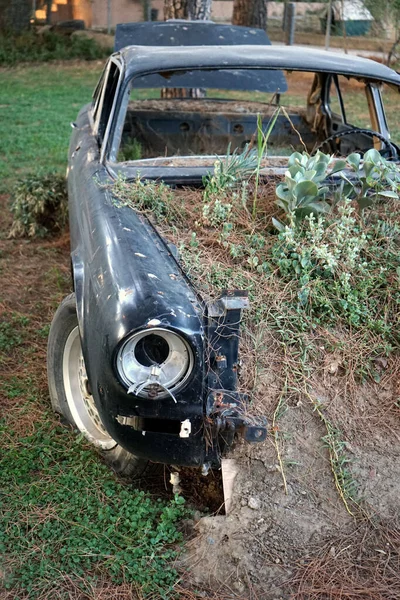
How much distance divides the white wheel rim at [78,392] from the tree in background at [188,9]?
6.53 m

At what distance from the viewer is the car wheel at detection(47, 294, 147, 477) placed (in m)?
3.34

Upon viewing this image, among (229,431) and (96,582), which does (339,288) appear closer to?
(229,431)

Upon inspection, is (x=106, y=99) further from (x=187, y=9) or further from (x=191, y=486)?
(x=187, y=9)

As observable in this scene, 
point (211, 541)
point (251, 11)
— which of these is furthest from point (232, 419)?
point (251, 11)

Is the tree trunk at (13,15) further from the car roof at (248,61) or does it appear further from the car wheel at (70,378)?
the car wheel at (70,378)

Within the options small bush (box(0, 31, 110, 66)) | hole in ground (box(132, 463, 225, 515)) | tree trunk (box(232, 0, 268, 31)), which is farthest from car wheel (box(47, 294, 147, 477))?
small bush (box(0, 31, 110, 66))

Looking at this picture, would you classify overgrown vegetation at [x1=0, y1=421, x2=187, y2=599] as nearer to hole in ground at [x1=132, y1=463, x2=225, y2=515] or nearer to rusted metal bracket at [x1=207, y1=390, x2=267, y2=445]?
hole in ground at [x1=132, y1=463, x2=225, y2=515]

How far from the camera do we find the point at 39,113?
1134cm

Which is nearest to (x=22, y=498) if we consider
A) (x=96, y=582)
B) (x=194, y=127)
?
(x=96, y=582)

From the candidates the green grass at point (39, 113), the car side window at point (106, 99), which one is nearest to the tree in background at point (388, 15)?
the green grass at point (39, 113)

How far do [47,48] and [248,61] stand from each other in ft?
49.3

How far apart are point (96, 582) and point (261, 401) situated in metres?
0.92

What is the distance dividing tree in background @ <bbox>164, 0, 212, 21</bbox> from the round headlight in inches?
286

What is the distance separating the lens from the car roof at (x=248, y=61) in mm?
4160
